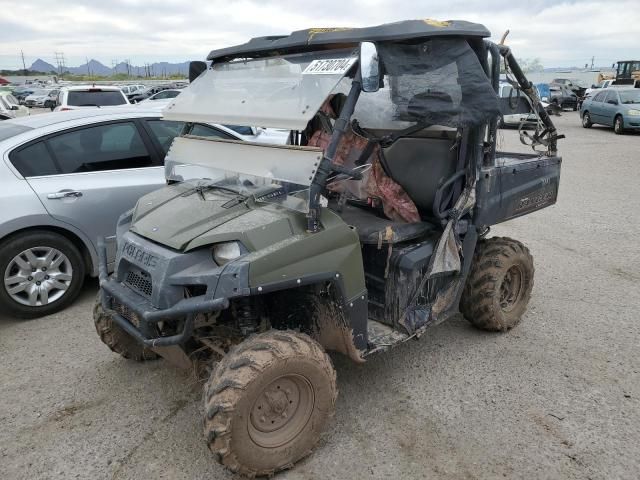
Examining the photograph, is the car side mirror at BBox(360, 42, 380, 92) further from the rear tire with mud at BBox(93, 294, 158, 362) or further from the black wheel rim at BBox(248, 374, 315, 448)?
the rear tire with mud at BBox(93, 294, 158, 362)

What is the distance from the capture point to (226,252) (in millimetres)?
2734

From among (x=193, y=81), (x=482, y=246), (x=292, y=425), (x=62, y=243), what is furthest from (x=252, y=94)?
(x=62, y=243)

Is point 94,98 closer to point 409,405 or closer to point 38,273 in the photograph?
point 38,273

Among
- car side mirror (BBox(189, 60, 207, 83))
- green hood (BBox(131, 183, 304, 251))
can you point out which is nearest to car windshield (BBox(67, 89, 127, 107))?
car side mirror (BBox(189, 60, 207, 83))

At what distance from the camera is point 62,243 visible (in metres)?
4.75

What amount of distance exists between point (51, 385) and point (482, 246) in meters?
3.40

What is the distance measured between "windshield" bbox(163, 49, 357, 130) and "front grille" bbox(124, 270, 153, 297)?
1.04 m

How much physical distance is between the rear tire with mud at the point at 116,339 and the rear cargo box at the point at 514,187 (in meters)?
2.62

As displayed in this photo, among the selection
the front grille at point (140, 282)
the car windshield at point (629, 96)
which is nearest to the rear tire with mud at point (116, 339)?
the front grille at point (140, 282)

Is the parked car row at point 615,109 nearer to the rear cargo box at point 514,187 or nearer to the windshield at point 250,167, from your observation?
the rear cargo box at point 514,187

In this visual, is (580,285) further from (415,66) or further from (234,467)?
(234,467)

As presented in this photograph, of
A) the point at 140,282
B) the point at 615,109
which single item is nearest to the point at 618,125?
the point at 615,109

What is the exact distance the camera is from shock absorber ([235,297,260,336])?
294cm

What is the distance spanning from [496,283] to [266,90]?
7.49 ft
